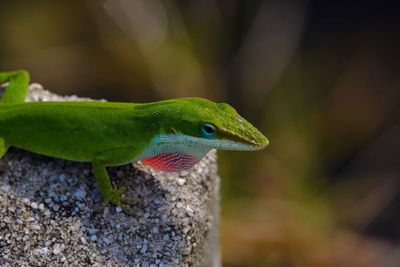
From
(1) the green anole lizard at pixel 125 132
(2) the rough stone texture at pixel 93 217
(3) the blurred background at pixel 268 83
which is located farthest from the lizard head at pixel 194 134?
(3) the blurred background at pixel 268 83

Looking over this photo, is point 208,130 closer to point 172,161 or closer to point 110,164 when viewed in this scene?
point 172,161

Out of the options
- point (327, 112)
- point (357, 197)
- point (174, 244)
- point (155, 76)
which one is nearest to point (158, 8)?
point (155, 76)

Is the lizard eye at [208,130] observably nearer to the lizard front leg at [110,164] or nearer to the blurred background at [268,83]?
the lizard front leg at [110,164]

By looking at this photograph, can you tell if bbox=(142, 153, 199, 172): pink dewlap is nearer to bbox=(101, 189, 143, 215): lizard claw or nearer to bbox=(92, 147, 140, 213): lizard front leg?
bbox=(92, 147, 140, 213): lizard front leg

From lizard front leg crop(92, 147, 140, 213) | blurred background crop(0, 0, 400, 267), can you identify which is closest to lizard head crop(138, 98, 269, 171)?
lizard front leg crop(92, 147, 140, 213)

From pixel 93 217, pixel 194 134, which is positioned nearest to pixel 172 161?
pixel 194 134

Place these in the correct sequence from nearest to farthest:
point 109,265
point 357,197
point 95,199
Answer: point 109,265 → point 95,199 → point 357,197

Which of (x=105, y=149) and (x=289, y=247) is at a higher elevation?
(x=105, y=149)

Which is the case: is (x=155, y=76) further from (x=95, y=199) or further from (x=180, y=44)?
(x=95, y=199)
